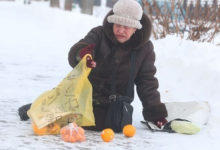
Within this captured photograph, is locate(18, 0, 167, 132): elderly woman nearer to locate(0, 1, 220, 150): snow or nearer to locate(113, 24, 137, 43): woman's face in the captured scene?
locate(113, 24, 137, 43): woman's face

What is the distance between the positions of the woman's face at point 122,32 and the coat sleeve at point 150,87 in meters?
0.25

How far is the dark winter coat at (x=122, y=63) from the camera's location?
11.6 feet

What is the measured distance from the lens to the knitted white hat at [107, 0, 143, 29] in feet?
11.1

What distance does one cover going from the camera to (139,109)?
454 centimetres

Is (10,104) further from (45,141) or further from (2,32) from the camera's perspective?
(2,32)

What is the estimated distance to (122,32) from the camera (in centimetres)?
341

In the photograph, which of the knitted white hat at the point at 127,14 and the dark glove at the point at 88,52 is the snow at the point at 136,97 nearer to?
the dark glove at the point at 88,52

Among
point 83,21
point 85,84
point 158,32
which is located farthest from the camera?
point 83,21

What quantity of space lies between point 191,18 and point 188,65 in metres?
1.87

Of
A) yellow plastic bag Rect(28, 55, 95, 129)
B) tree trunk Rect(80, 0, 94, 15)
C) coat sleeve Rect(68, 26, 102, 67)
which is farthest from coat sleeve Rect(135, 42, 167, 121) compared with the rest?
tree trunk Rect(80, 0, 94, 15)

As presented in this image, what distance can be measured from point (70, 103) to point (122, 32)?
672 millimetres

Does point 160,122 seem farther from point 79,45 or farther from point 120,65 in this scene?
point 79,45

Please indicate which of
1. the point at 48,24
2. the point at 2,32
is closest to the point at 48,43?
the point at 2,32

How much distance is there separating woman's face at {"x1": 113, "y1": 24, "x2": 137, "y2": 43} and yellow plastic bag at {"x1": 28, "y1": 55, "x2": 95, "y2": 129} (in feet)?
1.29
